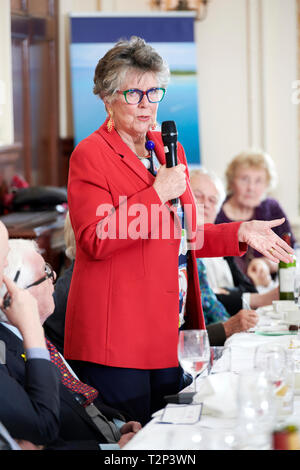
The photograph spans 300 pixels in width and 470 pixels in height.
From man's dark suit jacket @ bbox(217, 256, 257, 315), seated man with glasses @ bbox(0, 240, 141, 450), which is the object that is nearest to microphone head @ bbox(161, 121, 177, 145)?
seated man with glasses @ bbox(0, 240, 141, 450)

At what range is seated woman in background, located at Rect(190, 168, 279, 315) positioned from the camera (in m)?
3.67

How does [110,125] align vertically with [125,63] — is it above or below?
below

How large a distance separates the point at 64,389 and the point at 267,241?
748mm

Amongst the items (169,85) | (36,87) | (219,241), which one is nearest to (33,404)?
(219,241)

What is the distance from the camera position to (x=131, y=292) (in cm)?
207

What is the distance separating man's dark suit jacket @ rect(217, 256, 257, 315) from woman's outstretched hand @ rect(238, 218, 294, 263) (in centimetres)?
146

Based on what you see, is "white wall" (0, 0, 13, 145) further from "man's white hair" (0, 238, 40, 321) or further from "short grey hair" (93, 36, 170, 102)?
"man's white hair" (0, 238, 40, 321)

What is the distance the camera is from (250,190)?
454 centimetres

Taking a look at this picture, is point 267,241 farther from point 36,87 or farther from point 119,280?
point 36,87

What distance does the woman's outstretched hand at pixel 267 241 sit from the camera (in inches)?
84.3

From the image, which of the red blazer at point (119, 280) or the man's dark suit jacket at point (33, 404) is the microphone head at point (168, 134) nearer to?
the red blazer at point (119, 280)

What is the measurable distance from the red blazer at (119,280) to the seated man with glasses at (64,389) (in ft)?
0.44

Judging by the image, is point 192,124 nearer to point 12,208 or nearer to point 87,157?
point 12,208

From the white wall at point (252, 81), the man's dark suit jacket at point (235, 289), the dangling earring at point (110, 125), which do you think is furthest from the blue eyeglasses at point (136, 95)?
the white wall at point (252, 81)
